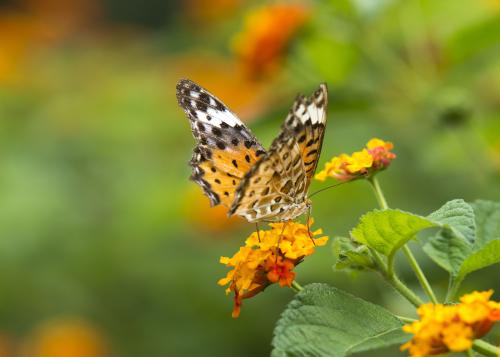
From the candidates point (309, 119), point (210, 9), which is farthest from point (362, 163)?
point (210, 9)

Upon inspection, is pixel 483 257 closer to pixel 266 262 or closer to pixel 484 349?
pixel 484 349

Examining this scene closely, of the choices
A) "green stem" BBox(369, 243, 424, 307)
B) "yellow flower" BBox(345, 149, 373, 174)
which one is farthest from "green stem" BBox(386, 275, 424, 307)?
"yellow flower" BBox(345, 149, 373, 174)

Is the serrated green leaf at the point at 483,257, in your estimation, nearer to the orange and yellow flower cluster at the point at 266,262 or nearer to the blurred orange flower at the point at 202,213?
the orange and yellow flower cluster at the point at 266,262

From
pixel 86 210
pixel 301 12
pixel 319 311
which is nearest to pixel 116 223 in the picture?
pixel 86 210

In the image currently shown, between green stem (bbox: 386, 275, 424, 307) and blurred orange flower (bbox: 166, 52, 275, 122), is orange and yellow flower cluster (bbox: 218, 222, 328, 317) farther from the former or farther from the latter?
blurred orange flower (bbox: 166, 52, 275, 122)

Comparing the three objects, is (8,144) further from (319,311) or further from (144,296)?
→ (319,311)

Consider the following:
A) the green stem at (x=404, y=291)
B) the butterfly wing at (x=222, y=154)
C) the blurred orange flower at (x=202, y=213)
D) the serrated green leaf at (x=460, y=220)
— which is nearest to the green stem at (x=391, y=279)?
the green stem at (x=404, y=291)
